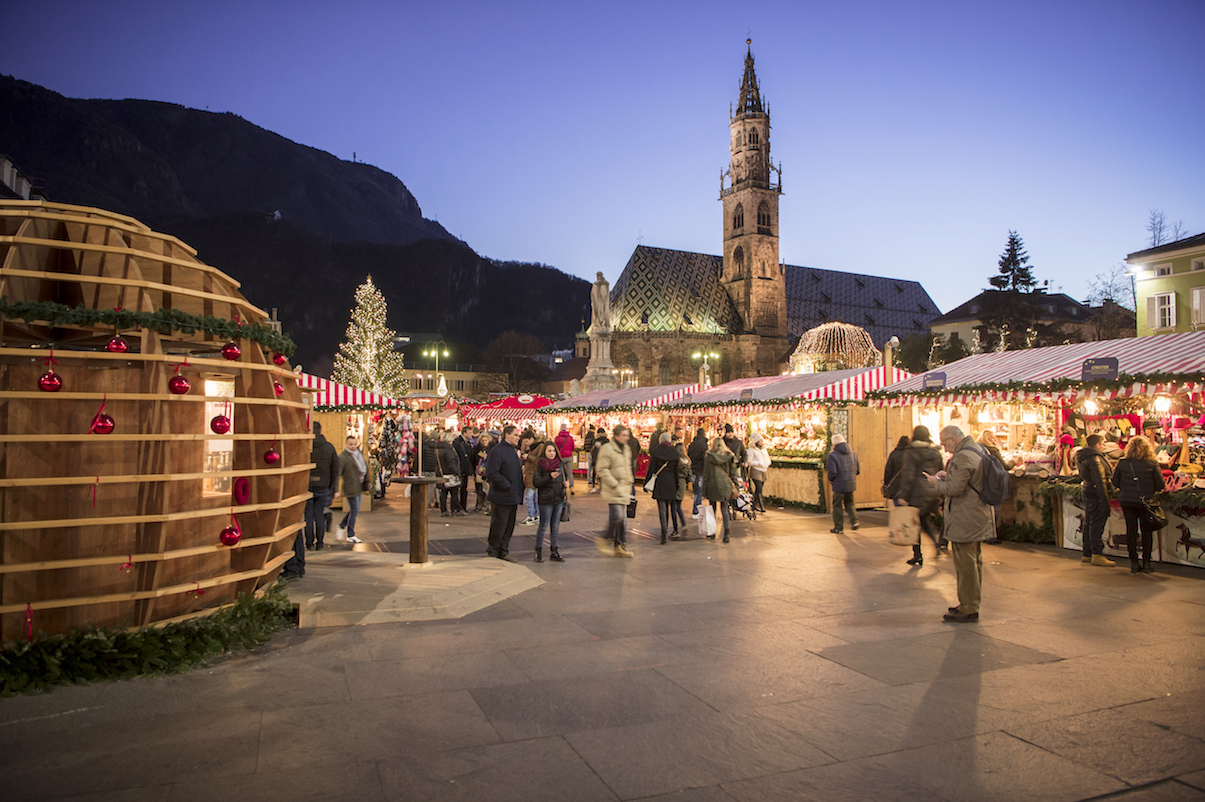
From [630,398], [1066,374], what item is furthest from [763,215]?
[1066,374]

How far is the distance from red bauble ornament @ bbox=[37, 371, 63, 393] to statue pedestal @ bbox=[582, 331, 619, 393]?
33.4 metres

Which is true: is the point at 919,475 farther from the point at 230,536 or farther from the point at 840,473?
the point at 230,536

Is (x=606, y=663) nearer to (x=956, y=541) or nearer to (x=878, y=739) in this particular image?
(x=878, y=739)

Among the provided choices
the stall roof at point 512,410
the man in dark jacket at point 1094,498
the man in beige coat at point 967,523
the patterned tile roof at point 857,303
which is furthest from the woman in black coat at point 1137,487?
the patterned tile roof at point 857,303

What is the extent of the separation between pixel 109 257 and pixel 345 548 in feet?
20.1

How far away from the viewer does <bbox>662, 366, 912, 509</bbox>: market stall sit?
15.5m

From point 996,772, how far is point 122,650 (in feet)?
16.4

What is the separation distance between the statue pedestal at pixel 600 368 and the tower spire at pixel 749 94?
4231 centimetres

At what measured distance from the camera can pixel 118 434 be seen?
4.92 meters

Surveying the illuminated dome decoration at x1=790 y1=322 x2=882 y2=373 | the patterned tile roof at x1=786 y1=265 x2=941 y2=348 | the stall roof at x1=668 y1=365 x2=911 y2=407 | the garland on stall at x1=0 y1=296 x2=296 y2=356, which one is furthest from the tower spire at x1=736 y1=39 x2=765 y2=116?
the garland on stall at x1=0 y1=296 x2=296 y2=356

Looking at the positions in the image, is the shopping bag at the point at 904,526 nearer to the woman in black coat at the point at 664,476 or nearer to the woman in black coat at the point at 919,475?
the woman in black coat at the point at 919,475

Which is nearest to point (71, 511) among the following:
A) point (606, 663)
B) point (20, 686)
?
point (20, 686)

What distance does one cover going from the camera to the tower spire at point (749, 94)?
2849 inches

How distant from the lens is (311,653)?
219 inches
